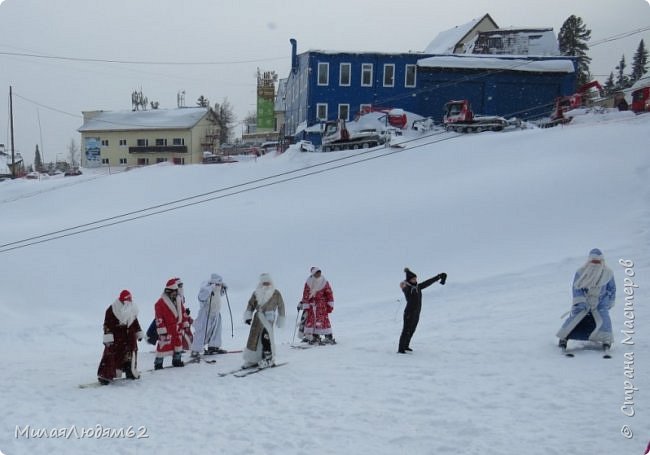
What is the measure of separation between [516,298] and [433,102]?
27323mm

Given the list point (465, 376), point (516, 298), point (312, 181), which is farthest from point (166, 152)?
point (465, 376)

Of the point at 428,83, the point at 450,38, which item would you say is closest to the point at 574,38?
the point at 450,38

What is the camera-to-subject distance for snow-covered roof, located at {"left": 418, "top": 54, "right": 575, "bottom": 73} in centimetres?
3575

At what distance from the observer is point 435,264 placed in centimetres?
1603

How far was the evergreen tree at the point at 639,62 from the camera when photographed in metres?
55.5

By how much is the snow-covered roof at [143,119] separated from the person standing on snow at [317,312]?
45.8 m

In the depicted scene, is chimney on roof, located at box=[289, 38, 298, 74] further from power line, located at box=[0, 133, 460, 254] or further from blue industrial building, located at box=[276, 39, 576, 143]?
power line, located at box=[0, 133, 460, 254]

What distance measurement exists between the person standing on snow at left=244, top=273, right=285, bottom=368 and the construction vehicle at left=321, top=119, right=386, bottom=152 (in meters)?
22.3

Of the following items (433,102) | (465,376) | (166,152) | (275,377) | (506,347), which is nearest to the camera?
(465,376)

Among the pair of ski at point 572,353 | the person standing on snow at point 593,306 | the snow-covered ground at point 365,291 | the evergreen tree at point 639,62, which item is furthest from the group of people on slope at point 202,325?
the evergreen tree at point 639,62

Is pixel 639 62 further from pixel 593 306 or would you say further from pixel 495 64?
pixel 593 306

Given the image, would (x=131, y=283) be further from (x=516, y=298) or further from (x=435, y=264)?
(x=516, y=298)

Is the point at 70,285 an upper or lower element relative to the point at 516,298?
lower

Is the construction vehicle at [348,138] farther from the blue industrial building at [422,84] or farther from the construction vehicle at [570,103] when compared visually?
the construction vehicle at [570,103]
